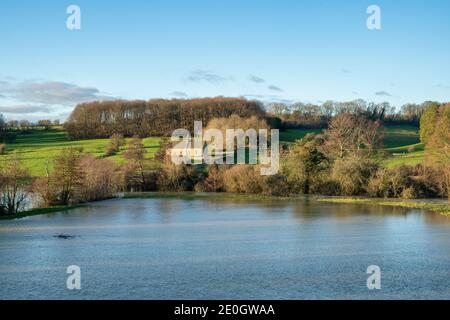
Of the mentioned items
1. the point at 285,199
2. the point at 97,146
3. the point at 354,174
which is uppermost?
the point at 97,146

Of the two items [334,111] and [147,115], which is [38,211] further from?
[334,111]

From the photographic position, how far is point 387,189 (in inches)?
1796

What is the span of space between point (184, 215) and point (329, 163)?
2353 cm

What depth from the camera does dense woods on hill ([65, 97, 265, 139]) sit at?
276 ft

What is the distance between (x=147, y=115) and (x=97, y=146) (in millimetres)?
17980

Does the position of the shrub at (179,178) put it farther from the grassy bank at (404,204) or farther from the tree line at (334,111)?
the tree line at (334,111)

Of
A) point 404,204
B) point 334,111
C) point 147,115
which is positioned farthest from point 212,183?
point 334,111

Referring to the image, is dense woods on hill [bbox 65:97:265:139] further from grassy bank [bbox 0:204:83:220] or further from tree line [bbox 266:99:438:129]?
grassy bank [bbox 0:204:83:220]

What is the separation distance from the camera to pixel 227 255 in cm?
1862

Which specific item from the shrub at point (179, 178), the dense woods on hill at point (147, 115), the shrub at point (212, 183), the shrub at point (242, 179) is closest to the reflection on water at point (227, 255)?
the shrub at point (242, 179)

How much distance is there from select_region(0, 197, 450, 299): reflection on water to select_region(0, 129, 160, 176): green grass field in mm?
30555

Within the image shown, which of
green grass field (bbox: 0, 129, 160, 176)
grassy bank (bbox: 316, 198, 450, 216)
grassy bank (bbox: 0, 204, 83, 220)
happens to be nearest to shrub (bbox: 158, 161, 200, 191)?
green grass field (bbox: 0, 129, 160, 176)

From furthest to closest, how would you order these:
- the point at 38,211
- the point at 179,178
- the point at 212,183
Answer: the point at 179,178
the point at 212,183
the point at 38,211
